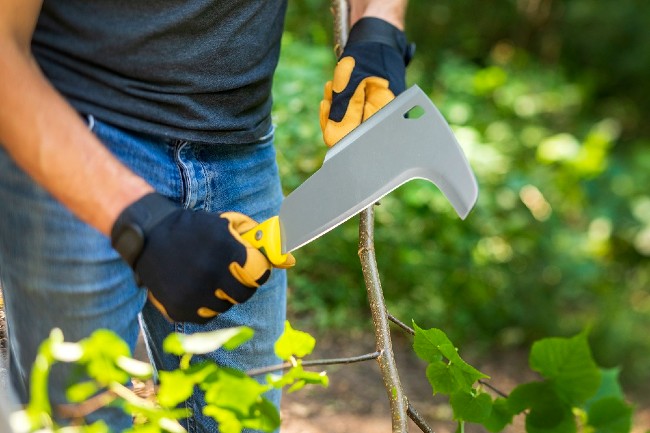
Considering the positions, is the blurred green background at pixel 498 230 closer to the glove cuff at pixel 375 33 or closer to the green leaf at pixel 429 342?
the glove cuff at pixel 375 33

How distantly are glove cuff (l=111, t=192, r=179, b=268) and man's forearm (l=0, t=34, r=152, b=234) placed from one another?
0.01 metres

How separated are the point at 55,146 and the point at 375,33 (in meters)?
0.81

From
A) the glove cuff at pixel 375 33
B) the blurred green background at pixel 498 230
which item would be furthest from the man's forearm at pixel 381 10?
the blurred green background at pixel 498 230

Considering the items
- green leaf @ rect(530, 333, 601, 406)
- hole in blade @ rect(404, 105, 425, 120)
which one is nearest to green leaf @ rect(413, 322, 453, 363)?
green leaf @ rect(530, 333, 601, 406)

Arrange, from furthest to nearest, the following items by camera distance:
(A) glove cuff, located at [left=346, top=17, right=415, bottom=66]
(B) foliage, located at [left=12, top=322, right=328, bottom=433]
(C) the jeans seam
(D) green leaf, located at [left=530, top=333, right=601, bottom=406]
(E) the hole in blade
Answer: (A) glove cuff, located at [left=346, top=17, right=415, bottom=66]
(C) the jeans seam
(E) the hole in blade
(D) green leaf, located at [left=530, top=333, right=601, bottom=406]
(B) foliage, located at [left=12, top=322, right=328, bottom=433]

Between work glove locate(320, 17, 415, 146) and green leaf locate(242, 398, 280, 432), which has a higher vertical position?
green leaf locate(242, 398, 280, 432)

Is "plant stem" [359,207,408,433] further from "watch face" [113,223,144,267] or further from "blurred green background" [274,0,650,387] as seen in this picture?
"blurred green background" [274,0,650,387]

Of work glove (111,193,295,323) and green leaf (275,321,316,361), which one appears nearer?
green leaf (275,321,316,361)

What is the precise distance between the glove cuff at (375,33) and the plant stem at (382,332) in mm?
423

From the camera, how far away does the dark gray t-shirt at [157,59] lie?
1266 mm

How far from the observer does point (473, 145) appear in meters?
4.25

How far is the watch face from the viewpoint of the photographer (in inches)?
42.4

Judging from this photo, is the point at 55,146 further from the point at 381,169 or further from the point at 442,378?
the point at 442,378

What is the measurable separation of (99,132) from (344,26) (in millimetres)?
693
